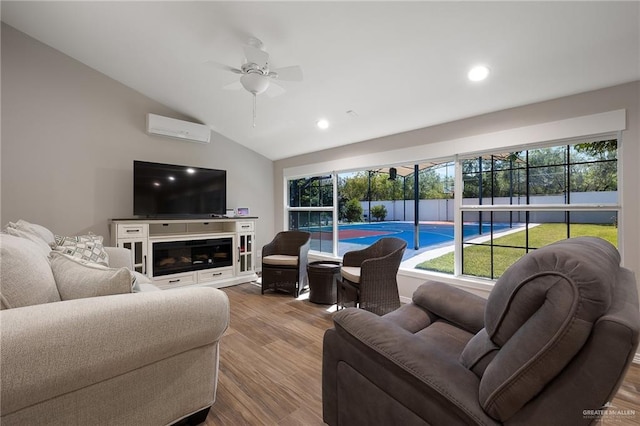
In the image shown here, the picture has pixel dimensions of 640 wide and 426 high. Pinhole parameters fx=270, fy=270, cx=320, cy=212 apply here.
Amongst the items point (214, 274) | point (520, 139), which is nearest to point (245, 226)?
point (214, 274)

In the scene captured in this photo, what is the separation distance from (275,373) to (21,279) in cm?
150

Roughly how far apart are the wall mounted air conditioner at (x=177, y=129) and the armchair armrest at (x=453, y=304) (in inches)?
152

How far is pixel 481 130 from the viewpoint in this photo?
2.81 metres

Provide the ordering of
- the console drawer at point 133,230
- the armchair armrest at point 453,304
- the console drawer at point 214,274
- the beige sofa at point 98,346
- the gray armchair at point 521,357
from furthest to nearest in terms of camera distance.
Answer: the console drawer at point 214,274, the console drawer at point 133,230, the armchair armrest at point 453,304, the beige sofa at point 98,346, the gray armchair at point 521,357

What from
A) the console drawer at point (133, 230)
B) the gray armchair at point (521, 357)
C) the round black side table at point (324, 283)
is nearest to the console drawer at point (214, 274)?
the console drawer at point (133, 230)

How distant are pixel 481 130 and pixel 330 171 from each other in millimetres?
2128

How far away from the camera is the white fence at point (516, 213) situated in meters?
2.30

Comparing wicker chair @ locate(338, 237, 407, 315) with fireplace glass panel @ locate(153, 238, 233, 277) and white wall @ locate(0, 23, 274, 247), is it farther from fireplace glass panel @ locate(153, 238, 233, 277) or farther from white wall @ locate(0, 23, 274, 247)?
white wall @ locate(0, 23, 274, 247)

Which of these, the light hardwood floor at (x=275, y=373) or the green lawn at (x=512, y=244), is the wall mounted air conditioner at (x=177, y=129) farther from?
the green lawn at (x=512, y=244)

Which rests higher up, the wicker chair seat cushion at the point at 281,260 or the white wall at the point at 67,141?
the white wall at the point at 67,141

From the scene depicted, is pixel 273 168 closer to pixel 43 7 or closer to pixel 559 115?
pixel 43 7

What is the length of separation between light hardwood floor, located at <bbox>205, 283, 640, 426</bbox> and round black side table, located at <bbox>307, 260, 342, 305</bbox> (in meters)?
0.22

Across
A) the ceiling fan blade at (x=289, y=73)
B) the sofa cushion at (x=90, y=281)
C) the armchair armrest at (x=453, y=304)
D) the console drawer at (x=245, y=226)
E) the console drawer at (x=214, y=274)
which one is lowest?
the console drawer at (x=214, y=274)

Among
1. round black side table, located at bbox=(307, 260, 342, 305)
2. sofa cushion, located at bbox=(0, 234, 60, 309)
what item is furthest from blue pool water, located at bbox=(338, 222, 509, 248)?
sofa cushion, located at bbox=(0, 234, 60, 309)
